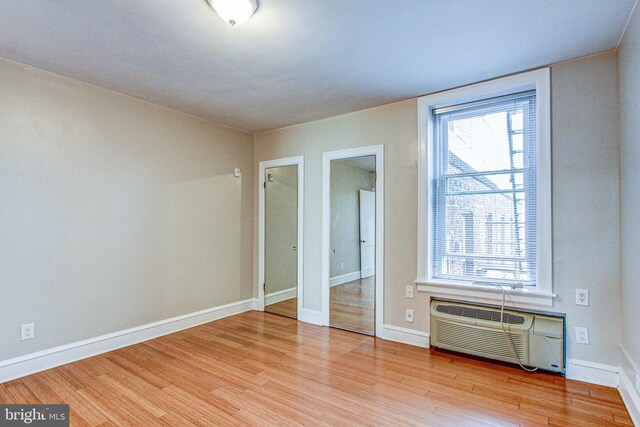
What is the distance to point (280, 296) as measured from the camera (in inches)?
179

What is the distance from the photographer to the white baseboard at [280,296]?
14.4 ft

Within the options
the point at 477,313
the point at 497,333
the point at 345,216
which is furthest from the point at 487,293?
the point at 345,216

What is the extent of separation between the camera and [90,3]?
1.93m

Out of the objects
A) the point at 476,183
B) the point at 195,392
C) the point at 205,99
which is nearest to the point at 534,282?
the point at 476,183

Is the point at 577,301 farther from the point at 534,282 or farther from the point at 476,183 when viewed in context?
the point at 476,183

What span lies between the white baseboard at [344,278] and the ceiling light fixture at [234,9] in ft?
9.24

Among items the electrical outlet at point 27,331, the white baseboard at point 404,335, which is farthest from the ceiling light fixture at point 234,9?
the white baseboard at point 404,335

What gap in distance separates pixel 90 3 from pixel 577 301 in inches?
155

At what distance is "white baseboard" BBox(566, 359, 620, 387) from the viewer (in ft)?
8.04

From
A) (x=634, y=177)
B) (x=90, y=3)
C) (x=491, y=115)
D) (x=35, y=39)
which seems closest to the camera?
(x=90, y=3)

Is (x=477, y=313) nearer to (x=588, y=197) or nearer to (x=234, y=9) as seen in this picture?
(x=588, y=197)

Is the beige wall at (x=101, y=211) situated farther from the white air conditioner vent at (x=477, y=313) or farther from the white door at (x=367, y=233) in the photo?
the white air conditioner vent at (x=477, y=313)

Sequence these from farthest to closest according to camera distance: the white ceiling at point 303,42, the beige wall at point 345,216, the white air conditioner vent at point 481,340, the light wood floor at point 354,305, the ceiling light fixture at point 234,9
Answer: the beige wall at point 345,216 < the light wood floor at point 354,305 < the white air conditioner vent at point 481,340 < the white ceiling at point 303,42 < the ceiling light fixture at point 234,9

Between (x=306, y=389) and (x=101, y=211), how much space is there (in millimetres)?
2500
